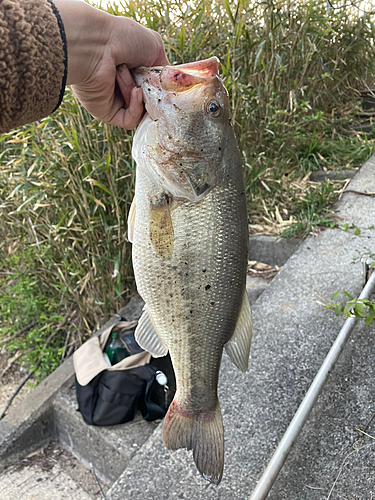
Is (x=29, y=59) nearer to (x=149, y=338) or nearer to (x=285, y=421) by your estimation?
(x=149, y=338)

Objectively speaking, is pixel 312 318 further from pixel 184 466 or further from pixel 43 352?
pixel 43 352

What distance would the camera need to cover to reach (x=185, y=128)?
1.29m

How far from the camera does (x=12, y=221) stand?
3.61 metres

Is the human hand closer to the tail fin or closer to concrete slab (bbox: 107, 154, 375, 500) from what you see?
the tail fin

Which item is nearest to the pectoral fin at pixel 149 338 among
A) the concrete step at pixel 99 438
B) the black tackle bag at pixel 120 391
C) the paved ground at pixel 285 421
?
the paved ground at pixel 285 421

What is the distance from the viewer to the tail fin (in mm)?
1482

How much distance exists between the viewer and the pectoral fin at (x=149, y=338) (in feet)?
5.11

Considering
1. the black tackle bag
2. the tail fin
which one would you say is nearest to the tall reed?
the black tackle bag

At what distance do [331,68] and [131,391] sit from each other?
469 centimetres

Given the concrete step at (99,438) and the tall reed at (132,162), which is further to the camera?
the tall reed at (132,162)

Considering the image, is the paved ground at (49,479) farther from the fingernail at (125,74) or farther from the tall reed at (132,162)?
the fingernail at (125,74)

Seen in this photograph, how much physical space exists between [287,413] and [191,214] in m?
1.40

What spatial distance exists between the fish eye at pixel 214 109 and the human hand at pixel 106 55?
265 mm

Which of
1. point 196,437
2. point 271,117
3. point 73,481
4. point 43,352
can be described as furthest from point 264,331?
point 271,117
